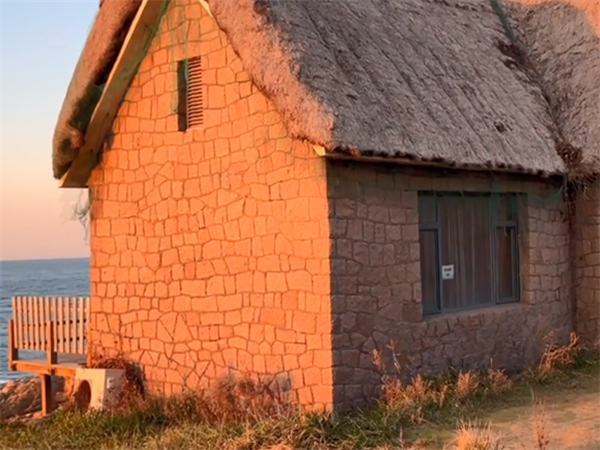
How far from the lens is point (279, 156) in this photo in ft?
31.8

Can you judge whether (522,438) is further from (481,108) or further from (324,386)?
(481,108)

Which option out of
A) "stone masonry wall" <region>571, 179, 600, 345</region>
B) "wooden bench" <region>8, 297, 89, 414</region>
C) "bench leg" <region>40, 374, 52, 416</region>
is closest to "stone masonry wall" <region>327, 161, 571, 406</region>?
"stone masonry wall" <region>571, 179, 600, 345</region>

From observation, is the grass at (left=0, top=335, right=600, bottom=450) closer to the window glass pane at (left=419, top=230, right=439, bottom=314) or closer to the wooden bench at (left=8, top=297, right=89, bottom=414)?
the window glass pane at (left=419, top=230, right=439, bottom=314)

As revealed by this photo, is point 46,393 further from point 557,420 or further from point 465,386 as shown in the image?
point 557,420

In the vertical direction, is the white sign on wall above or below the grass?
above

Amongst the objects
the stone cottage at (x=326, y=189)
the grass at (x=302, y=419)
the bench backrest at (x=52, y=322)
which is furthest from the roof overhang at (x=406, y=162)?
the bench backrest at (x=52, y=322)

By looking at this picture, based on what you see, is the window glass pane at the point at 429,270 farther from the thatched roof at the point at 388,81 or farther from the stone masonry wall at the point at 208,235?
the stone masonry wall at the point at 208,235

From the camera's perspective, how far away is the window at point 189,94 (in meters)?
10.7

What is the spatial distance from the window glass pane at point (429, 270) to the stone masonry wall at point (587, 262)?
294cm

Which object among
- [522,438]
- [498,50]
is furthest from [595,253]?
[522,438]

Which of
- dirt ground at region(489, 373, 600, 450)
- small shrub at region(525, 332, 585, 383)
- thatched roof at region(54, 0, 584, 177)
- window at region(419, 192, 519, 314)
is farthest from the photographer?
small shrub at region(525, 332, 585, 383)

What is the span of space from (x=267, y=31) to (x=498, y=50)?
5046 mm

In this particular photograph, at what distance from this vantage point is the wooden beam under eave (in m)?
10.9

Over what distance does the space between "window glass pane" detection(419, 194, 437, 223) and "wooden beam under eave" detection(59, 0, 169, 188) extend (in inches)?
151
